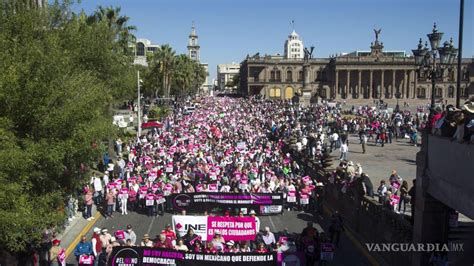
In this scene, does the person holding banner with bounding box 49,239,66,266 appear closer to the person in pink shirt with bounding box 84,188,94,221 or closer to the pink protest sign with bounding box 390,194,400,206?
the person in pink shirt with bounding box 84,188,94,221

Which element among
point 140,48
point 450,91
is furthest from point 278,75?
point 140,48

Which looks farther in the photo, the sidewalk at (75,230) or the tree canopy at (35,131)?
the sidewalk at (75,230)

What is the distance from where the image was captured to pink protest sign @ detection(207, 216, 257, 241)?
1478cm

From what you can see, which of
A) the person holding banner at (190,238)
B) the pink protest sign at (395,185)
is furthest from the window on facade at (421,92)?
the person holding banner at (190,238)

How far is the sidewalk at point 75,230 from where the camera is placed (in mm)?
15913

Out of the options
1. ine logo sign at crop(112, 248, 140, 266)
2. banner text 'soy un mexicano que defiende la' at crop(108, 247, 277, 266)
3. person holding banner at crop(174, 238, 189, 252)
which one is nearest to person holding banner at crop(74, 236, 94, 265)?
banner text 'soy un mexicano que defiende la' at crop(108, 247, 277, 266)

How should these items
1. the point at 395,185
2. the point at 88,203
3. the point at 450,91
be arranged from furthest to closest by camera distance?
the point at 450,91 → the point at 88,203 → the point at 395,185

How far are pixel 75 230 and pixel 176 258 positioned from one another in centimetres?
690

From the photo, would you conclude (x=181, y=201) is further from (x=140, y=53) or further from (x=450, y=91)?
(x=450, y=91)

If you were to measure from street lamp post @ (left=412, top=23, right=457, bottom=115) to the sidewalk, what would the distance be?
462 inches

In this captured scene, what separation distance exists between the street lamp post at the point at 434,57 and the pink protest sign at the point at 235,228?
6201 mm

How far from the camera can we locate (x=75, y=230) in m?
17.4

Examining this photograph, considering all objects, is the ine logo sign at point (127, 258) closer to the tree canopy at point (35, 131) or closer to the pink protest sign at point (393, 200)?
the tree canopy at point (35, 131)

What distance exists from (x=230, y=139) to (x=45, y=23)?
20.0 metres
